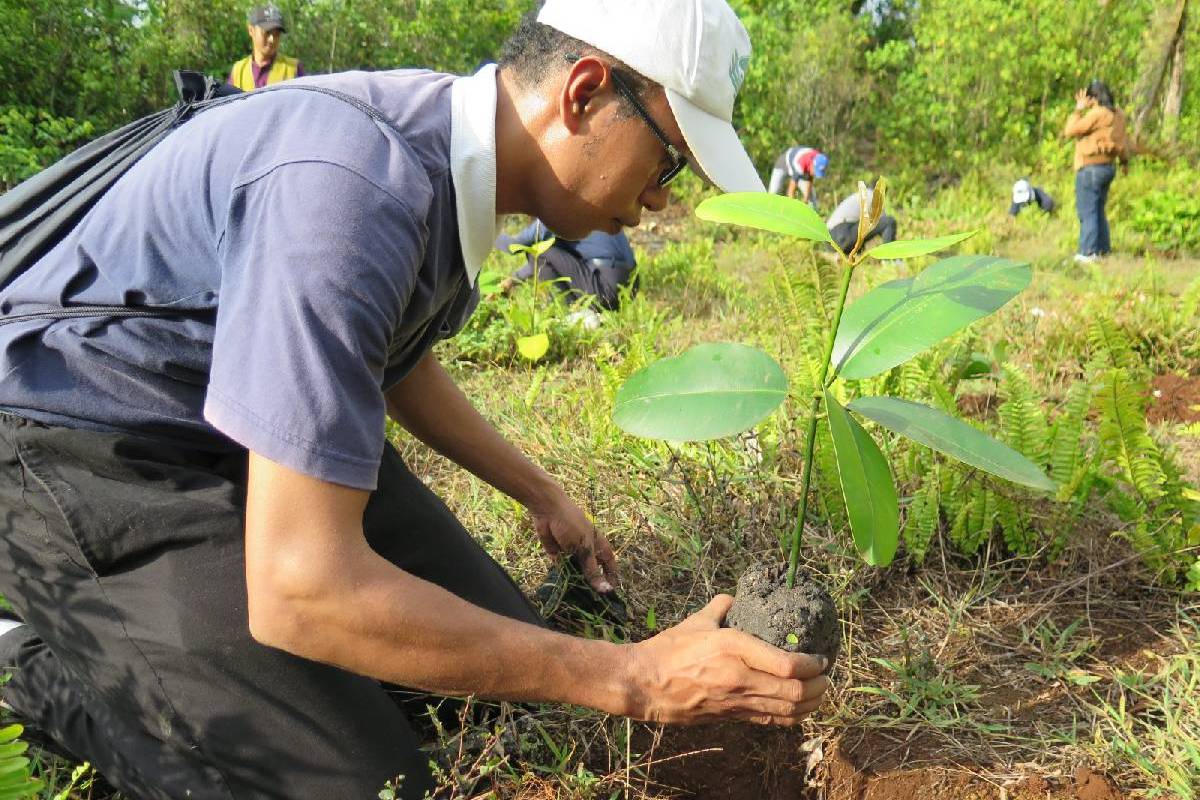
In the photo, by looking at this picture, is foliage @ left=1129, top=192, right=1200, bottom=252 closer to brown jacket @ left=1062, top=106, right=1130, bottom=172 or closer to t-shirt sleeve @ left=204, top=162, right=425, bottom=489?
brown jacket @ left=1062, top=106, right=1130, bottom=172

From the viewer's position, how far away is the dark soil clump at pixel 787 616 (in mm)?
1377

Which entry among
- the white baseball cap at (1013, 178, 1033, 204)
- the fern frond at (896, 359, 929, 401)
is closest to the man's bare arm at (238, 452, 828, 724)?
the fern frond at (896, 359, 929, 401)

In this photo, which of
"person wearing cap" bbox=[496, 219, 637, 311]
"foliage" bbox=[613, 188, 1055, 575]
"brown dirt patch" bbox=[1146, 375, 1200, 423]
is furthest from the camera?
"person wearing cap" bbox=[496, 219, 637, 311]

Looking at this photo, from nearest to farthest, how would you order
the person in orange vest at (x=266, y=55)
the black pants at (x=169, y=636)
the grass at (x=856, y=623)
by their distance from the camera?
the black pants at (x=169, y=636)
the grass at (x=856, y=623)
the person in orange vest at (x=266, y=55)

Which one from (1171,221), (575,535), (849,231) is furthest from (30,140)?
(1171,221)

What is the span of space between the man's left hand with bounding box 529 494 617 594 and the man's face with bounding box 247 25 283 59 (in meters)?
5.28

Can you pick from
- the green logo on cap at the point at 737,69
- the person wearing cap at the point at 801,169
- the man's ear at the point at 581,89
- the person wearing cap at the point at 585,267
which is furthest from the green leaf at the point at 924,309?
the person wearing cap at the point at 801,169

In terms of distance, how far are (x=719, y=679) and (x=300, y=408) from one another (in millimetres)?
689

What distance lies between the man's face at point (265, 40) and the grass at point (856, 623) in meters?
4.26

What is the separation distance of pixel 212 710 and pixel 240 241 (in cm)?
77

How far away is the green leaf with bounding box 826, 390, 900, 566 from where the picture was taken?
1272 millimetres

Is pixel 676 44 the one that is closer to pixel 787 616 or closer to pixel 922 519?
pixel 787 616

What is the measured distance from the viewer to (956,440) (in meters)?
1.26

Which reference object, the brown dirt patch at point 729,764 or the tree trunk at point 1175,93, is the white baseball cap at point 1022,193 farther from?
the brown dirt patch at point 729,764
